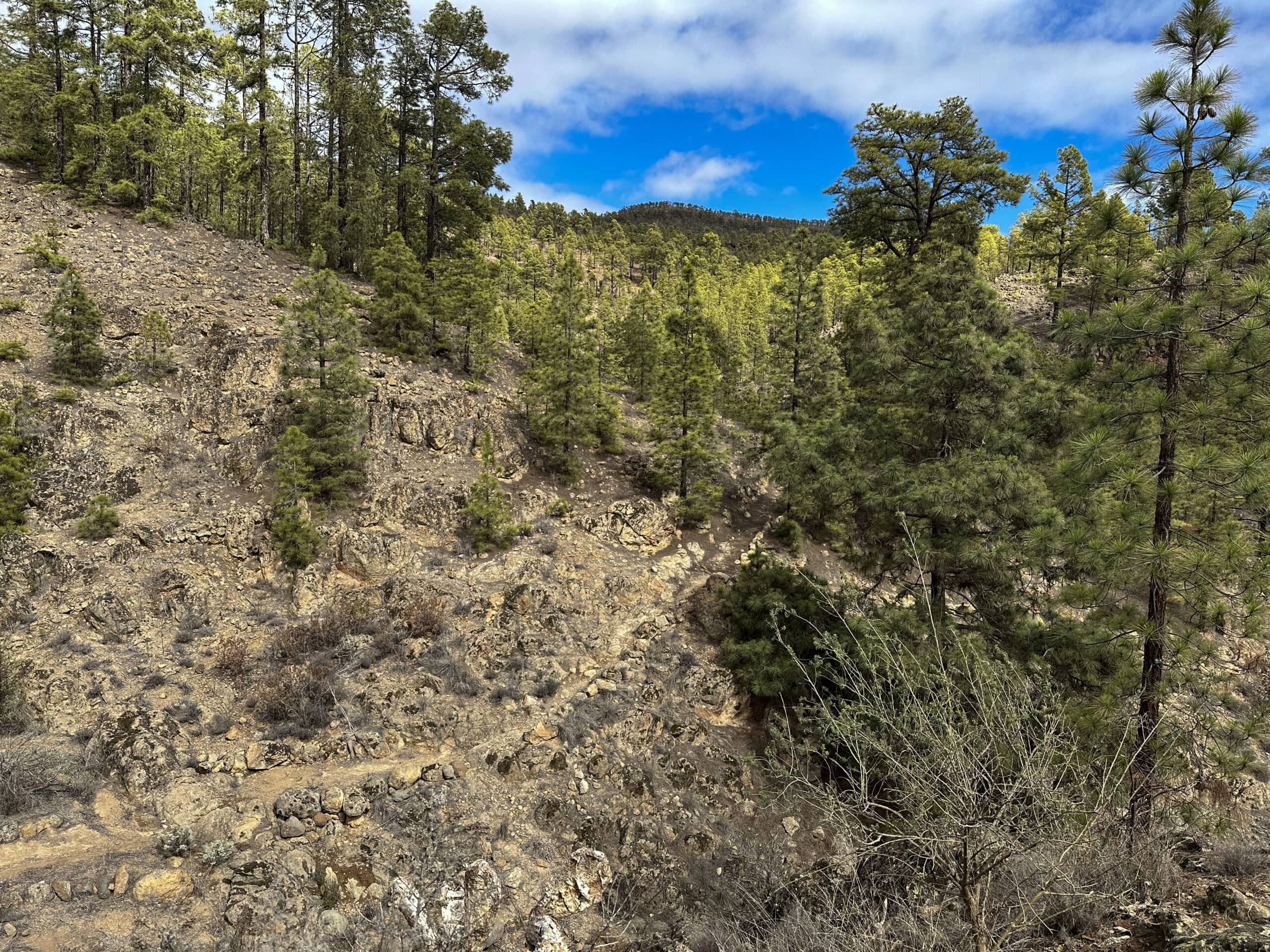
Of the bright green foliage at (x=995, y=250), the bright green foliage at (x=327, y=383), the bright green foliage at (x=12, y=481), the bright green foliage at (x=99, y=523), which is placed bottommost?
the bright green foliage at (x=99, y=523)

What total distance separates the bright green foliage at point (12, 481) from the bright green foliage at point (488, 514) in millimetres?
9669

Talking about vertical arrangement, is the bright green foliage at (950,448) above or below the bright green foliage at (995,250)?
below

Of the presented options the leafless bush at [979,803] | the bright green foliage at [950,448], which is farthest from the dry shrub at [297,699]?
the bright green foliage at [950,448]

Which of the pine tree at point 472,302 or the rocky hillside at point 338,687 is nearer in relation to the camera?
the rocky hillside at point 338,687

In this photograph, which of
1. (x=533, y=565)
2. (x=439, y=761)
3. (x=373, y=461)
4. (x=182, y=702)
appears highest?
(x=373, y=461)

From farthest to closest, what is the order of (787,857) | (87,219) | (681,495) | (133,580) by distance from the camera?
(87,219), (681,495), (133,580), (787,857)

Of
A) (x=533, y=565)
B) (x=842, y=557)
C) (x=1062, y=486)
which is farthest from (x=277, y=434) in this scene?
(x=1062, y=486)

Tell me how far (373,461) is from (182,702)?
7.69 m

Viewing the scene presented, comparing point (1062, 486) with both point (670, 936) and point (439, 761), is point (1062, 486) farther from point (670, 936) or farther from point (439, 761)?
point (439, 761)

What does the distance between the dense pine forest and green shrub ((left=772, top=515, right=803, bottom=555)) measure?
0.09 m

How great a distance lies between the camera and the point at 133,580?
1277cm

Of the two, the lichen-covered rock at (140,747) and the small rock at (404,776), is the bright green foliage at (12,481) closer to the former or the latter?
the lichen-covered rock at (140,747)

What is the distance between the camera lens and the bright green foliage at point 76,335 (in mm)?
15453

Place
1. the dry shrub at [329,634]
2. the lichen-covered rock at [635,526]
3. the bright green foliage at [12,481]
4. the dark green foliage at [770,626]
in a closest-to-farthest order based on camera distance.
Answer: the dark green foliage at [770,626], the dry shrub at [329,634], the bright green foliage at [12,481], the lichen-covered rock at [635,526]
